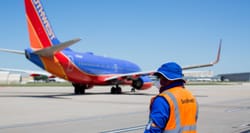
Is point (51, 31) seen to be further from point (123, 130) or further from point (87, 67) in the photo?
A: point (123, 130)

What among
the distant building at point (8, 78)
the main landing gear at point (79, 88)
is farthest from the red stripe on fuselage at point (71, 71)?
the distant building at point (8, 78)

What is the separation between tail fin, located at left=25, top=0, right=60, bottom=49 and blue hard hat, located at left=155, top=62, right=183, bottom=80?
25.0 meters

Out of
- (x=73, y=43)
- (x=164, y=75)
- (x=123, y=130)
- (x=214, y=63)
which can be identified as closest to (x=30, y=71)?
(x=73, y=43)

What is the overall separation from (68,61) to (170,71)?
26.5 m

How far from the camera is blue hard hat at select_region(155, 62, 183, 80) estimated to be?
4066 millimetres

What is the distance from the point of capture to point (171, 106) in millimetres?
3842

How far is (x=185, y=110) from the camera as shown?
401cm

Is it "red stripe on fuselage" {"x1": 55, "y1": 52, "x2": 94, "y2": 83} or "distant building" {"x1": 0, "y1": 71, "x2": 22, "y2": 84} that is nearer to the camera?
"red stripe on fuselage" {"x1": 55, "y1": 52, "x2": 94, "y2": 83}

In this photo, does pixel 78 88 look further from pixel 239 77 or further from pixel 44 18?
pixel 239 77

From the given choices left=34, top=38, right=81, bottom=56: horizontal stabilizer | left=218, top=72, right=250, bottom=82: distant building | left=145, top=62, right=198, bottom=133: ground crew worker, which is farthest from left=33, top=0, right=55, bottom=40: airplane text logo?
left=218, top=72, right=250, bottom=82: distant building

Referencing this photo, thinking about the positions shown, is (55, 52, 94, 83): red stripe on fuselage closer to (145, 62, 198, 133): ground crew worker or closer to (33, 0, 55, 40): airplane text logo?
(33, 0, 55, 40): airplane text logo

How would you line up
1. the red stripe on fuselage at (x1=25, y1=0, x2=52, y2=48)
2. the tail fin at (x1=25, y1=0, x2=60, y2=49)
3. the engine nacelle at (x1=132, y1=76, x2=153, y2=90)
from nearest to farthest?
1. the red stripe on fuselage at (x1=25, y1=0, x2=52, y2=48)
2. the tail fin at (x1=25, y1=0, x2=60, y2=49)
3. the engine nacelle at (x1=132, y1=76, x2=153, y2=90)

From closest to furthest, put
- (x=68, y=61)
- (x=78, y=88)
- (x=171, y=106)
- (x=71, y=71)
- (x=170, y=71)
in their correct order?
(x=171, y=106)
(x=170, y=71)
(x=68, y=61)
(x=71, y=71)
(x=78, y=88)

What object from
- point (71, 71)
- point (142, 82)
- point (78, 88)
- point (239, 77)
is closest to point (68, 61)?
point (71, 71)
